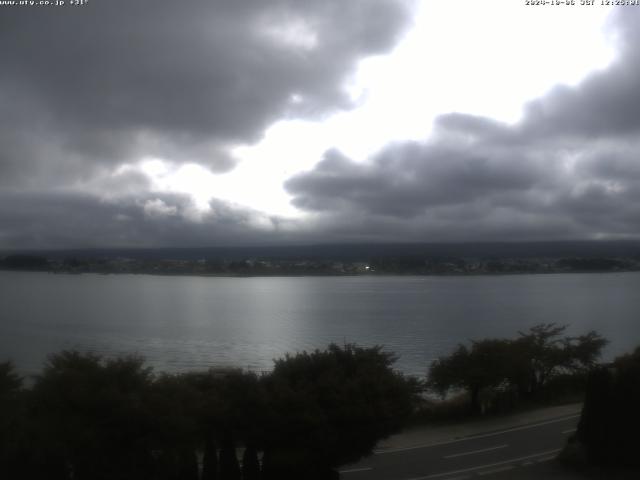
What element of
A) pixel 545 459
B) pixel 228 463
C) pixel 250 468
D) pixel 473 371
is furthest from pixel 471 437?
pixel 228 463

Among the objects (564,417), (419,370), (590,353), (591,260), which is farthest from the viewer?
(591,260)

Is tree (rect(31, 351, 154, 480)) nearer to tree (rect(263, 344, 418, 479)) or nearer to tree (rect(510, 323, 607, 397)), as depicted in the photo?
tree (rect(263, 344, 418, 479))

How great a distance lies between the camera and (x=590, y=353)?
28.9 metres

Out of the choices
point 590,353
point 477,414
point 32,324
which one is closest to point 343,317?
point 32,324

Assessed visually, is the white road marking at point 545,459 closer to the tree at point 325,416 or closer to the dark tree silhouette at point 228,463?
the tree at point 325,416

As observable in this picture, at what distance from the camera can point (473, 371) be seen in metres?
23.4

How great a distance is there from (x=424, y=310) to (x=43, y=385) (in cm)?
5910

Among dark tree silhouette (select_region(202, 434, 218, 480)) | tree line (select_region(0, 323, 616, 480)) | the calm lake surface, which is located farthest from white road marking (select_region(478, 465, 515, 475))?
the calm lake surface

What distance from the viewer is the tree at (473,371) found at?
76.5 ft

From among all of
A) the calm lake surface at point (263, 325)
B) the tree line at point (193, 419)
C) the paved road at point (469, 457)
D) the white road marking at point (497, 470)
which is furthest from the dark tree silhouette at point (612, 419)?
the calm lake surface at point (263, 325)

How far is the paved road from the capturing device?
14272mm

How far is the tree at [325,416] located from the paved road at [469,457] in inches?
75.3

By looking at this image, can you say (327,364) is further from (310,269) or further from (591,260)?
(591,260)

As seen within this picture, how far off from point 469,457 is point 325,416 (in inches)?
210
